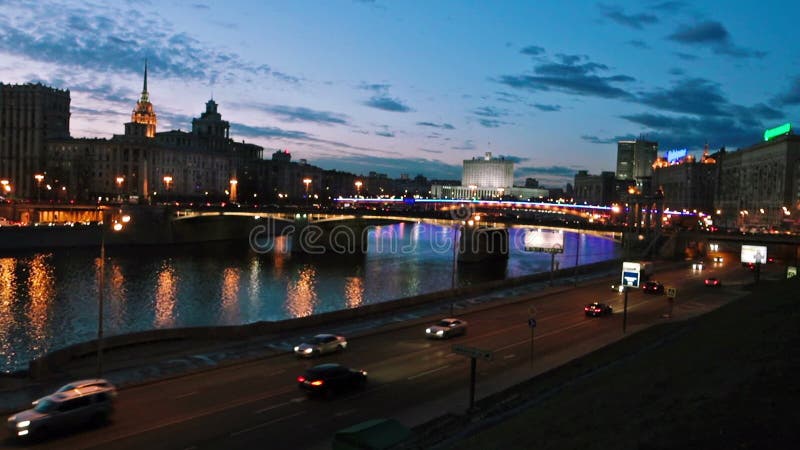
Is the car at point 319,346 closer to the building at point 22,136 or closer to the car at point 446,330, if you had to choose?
the car at point 446,330

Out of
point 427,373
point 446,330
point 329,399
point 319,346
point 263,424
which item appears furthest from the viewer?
point 446,330

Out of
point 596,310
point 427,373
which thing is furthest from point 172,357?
point 596,310

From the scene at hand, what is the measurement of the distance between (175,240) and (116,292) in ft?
179

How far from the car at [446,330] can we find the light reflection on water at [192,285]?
13206 millimetres

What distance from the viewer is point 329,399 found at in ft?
69.2

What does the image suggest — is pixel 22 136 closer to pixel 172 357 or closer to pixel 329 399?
pixel 172 357

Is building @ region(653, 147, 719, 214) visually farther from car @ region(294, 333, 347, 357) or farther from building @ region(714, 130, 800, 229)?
car @ region(294, 333, 347, 357)

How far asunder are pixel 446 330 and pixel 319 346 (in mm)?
7092

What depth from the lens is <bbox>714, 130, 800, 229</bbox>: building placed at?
114 metres

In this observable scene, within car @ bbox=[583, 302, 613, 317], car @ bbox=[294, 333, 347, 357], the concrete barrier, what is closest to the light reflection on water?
the concrete barrier

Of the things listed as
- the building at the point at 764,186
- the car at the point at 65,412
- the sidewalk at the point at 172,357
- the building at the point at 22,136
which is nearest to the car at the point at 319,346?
the sidewalk at the point at 172,357

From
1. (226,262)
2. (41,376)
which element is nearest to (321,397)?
(41,376)

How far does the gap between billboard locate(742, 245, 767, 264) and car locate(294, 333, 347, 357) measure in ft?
134

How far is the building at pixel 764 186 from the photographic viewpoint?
114m
